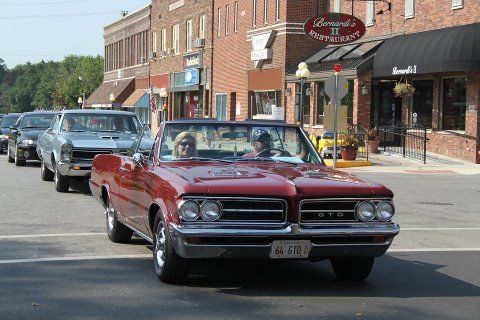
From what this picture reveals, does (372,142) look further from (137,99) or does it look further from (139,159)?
(137,99)

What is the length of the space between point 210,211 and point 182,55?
159 feet

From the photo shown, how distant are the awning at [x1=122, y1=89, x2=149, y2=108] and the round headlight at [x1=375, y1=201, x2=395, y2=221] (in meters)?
55.7

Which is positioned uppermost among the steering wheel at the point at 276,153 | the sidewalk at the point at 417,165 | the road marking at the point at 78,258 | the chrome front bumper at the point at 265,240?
the steering wheel at the point at 276,153

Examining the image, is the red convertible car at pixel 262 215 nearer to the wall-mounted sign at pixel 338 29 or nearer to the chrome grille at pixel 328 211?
the chrome grille at pixel 328 211

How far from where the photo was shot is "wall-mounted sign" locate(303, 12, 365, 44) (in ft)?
104

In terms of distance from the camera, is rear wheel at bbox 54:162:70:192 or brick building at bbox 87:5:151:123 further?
brick building at bbox 87:5:151:123

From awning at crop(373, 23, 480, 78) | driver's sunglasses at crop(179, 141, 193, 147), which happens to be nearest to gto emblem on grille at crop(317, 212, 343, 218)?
driver's sunglasses at crop(179, 141, 193, 147)

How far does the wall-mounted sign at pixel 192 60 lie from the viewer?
51.7 m

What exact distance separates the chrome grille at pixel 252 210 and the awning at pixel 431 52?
20.4 m

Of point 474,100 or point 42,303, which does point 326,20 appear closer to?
point 474,100

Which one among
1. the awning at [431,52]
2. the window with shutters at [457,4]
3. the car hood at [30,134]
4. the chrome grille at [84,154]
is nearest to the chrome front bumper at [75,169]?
the chrome grille at [84,154]

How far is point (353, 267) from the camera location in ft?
27.1

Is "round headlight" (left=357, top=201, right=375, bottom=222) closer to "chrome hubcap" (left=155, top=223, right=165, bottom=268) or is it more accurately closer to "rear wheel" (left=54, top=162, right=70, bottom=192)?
"chrome hubcap" (left=155, top=223, right=165, bottom=268)

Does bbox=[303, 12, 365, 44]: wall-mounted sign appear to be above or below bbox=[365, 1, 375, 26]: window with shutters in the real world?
below
